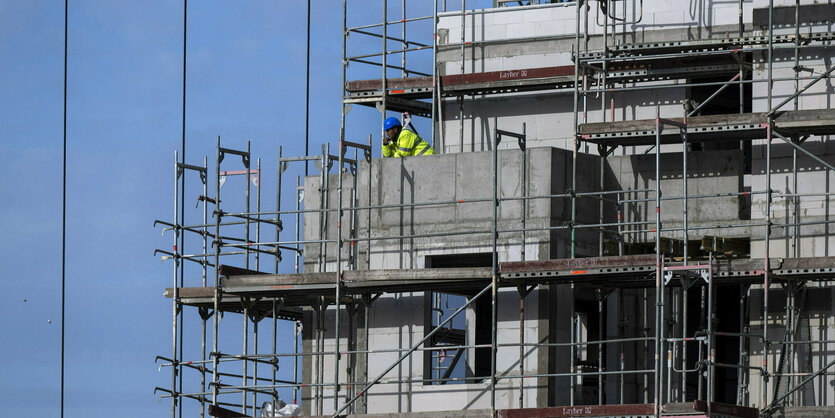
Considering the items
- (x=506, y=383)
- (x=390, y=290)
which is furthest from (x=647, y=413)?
(x=390, y=290)

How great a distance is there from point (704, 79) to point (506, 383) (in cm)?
627

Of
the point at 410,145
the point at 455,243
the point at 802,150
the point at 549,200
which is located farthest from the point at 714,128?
the point at 410,145

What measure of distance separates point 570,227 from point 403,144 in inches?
160

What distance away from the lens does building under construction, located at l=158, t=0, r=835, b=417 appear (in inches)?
1041

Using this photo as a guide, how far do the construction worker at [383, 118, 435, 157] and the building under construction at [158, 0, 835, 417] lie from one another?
36.0 inches

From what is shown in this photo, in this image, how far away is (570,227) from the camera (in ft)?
88.4

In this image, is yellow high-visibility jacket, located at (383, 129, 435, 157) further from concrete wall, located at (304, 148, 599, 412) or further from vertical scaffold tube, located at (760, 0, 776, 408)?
vertical scaffold tube, located at (760, 0, 776, 408)

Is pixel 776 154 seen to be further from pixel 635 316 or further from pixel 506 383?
pixel 506 383

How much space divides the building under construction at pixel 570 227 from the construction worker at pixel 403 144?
915mm

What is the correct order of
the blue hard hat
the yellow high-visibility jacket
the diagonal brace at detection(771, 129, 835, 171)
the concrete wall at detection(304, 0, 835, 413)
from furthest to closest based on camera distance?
the blue hard hat, the yellow high-visibility jacket, the concrete wall at detection(304, 0, 835, 413), the diagonal brace at detection(771, 129, 835, 171)

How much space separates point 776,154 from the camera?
27.5 m

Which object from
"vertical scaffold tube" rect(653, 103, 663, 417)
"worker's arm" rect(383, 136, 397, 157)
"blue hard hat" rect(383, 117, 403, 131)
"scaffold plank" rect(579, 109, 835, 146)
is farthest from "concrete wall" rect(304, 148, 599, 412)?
"vertical scaffold tube" rect(653, 103, 663, 417)

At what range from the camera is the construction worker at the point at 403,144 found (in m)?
29.8

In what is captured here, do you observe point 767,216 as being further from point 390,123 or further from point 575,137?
point 390,123
